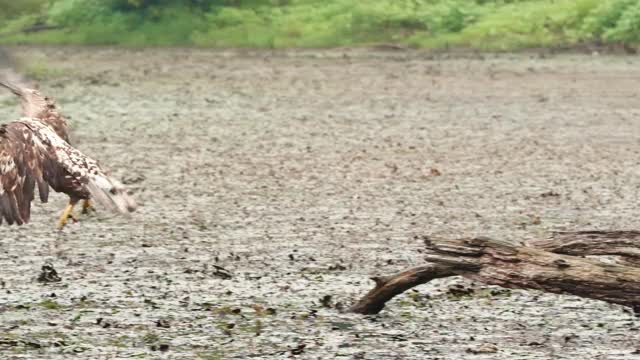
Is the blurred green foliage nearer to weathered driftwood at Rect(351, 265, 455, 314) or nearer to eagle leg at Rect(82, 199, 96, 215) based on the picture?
eagle leg at Rect(82, 199, 96, 215)

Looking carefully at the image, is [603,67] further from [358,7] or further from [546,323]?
[546,323]

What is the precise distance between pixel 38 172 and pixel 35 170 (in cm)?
3

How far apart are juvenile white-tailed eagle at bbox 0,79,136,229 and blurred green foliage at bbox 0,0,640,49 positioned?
23.1m

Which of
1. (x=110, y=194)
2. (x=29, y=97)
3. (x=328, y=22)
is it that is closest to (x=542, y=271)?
(x=110, y=194)

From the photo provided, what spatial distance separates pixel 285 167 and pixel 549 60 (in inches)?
532

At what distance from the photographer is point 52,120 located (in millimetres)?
9688

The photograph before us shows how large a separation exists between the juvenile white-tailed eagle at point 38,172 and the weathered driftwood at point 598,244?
6.38ft

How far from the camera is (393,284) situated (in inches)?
336

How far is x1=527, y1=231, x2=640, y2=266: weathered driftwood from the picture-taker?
816 centimetres

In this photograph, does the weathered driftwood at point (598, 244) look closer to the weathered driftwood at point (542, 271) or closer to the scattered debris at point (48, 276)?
the weathered driftwood at point (542, 271)

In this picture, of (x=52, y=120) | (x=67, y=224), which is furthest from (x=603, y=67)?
(x=52, y=120)

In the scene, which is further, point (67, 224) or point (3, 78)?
point (67, 224)

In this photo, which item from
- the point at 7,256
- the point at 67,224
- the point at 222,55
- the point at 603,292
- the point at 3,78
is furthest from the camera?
the point at 222,55

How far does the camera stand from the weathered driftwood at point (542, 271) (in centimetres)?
800
